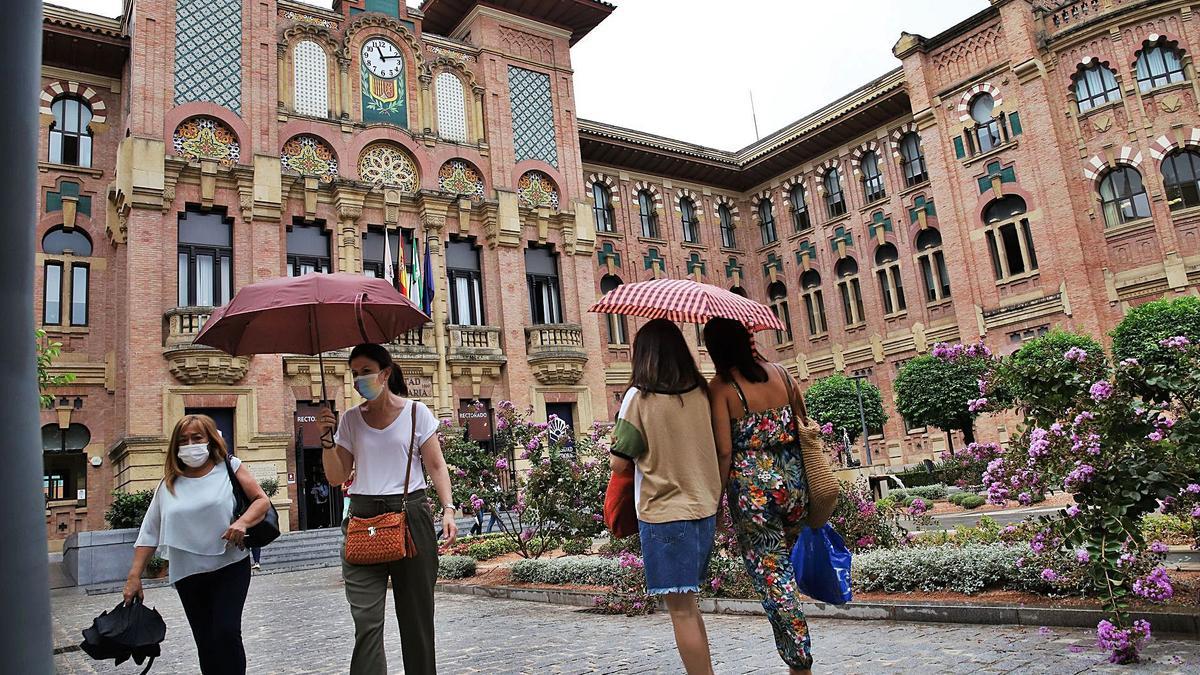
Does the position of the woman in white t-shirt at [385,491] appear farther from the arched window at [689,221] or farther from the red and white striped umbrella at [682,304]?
the arched window at [689,221]

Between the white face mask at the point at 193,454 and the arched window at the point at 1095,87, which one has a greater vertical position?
the arched window at the point at 1095,87

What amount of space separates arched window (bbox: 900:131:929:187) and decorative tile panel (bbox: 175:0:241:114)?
2346 cm

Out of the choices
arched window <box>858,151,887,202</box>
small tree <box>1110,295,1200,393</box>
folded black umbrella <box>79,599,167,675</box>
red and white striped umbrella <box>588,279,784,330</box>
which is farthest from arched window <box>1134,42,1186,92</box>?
folded black umbrella <box>79,599,167,675</box>

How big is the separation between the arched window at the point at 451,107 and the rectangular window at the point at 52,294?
38.2 ft

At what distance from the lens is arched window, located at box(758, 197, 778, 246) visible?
3552cm

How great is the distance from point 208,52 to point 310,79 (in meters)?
2.90

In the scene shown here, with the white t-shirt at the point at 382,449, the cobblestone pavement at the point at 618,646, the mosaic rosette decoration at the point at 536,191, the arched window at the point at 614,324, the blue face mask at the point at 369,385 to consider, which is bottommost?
the cobblestone pavement at the point at 618,646

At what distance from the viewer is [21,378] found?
221cm

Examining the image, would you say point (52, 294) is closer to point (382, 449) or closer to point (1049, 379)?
point (382, 449)

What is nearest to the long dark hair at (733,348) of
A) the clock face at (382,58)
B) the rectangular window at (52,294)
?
the rectangular window at (52,294)

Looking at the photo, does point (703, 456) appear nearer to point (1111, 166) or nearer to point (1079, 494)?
point (1079, 494)

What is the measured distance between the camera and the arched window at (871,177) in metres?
31.7

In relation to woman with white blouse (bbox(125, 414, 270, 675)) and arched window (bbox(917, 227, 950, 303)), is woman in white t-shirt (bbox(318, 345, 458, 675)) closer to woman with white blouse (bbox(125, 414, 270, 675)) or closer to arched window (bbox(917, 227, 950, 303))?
woman with white blouse (bbox(125, 414, 270, 675))

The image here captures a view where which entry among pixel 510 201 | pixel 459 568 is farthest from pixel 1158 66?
pixel 459 568
